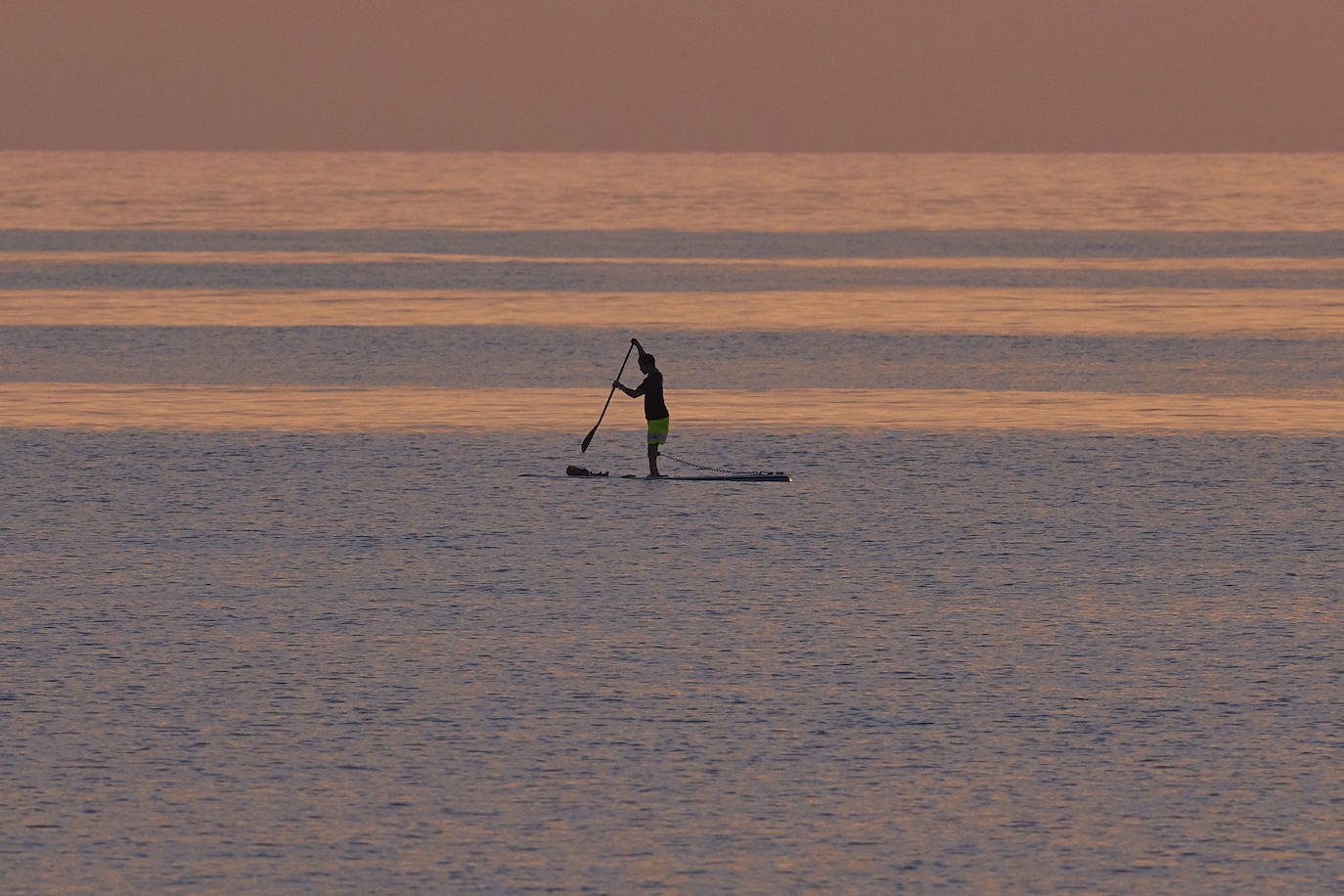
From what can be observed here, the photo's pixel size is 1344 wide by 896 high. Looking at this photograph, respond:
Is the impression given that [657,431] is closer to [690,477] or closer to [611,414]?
[690,477]

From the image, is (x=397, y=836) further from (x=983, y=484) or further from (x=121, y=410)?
(x=121, y=410)

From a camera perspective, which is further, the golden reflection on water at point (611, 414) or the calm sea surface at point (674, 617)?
the golden reflection on water at point (611, 414)

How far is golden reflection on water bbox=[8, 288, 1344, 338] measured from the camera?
147 feet

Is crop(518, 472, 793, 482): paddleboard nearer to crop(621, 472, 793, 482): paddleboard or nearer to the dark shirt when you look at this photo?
crop(621, 472, 793, 482): paddleboard

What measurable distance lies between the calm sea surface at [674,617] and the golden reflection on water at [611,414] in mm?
130

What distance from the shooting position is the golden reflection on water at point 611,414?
27.7 meters

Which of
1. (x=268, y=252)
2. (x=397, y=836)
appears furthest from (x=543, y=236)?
(x=397, y=836)

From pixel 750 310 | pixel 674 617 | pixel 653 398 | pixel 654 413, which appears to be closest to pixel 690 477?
pixel 654 413

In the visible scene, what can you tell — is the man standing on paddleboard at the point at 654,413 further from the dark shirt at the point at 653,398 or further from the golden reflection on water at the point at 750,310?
the golden reflection on water at the point at 750,310

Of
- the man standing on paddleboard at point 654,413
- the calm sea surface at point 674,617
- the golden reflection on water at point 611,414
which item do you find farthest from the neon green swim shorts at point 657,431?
the golden reflection on water at point 611,414

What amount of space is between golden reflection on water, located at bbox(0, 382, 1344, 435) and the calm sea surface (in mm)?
130

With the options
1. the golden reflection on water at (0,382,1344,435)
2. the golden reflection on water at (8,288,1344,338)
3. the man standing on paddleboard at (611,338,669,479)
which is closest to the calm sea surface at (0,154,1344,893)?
the golden reflection on water at (0,382,1344,435)

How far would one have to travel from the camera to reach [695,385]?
110ft

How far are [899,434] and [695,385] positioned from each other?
7252 mm
